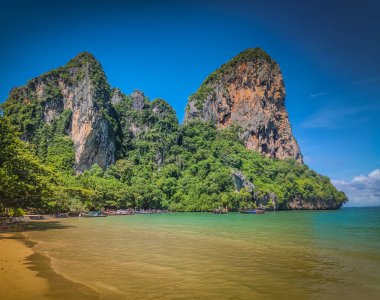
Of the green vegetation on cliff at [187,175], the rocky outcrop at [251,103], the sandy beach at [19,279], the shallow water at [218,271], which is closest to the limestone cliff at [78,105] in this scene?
the green vegetation on cliff at [187,175]

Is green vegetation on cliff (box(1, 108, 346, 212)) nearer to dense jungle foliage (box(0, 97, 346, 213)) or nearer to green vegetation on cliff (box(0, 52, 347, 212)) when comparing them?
dense jungle foliage (box(0, 97, 346, 213))

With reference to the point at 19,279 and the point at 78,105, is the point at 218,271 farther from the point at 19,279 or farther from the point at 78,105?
the point at 78,105

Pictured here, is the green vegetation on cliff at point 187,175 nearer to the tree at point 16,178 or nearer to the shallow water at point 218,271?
the tree at point 16,178

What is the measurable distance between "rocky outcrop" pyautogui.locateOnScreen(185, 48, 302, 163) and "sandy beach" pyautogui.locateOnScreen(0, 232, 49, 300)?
383ft

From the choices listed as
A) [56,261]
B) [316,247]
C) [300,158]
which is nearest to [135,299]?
[56,261]

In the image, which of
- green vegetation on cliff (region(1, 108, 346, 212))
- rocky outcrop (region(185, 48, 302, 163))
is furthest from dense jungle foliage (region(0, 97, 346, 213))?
rocky outcrop (region(185, 48, 302, 163))

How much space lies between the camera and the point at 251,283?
30.2ft

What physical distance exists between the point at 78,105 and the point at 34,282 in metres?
92.7

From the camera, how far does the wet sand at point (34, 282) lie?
299 inches

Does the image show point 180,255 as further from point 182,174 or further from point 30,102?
point 30,102

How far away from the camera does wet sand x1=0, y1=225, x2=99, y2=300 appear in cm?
759

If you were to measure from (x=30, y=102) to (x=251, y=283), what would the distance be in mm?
104597

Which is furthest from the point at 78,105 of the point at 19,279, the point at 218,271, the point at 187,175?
the point at 218,271

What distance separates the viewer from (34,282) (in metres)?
8.72
